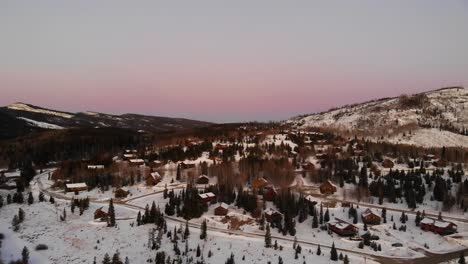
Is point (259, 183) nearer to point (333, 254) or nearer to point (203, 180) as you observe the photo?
point (203, 180)

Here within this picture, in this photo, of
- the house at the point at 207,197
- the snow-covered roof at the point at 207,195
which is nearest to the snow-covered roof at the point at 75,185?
the snow-covered roof at the point at 207,195

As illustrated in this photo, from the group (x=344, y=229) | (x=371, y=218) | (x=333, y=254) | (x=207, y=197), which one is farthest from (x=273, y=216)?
(x=333, y=254)

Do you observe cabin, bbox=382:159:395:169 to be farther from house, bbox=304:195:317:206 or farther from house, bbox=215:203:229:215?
house, bbox=215:203:229:215

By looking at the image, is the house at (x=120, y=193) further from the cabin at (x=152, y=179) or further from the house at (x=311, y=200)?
the house at (x=311, y=200)

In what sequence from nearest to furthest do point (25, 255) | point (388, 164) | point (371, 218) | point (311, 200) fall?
point (25, 255)
point (371, 218)
point (311, 200)
point (388, 164)

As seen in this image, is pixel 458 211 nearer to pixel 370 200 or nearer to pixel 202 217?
pixel 370 200
